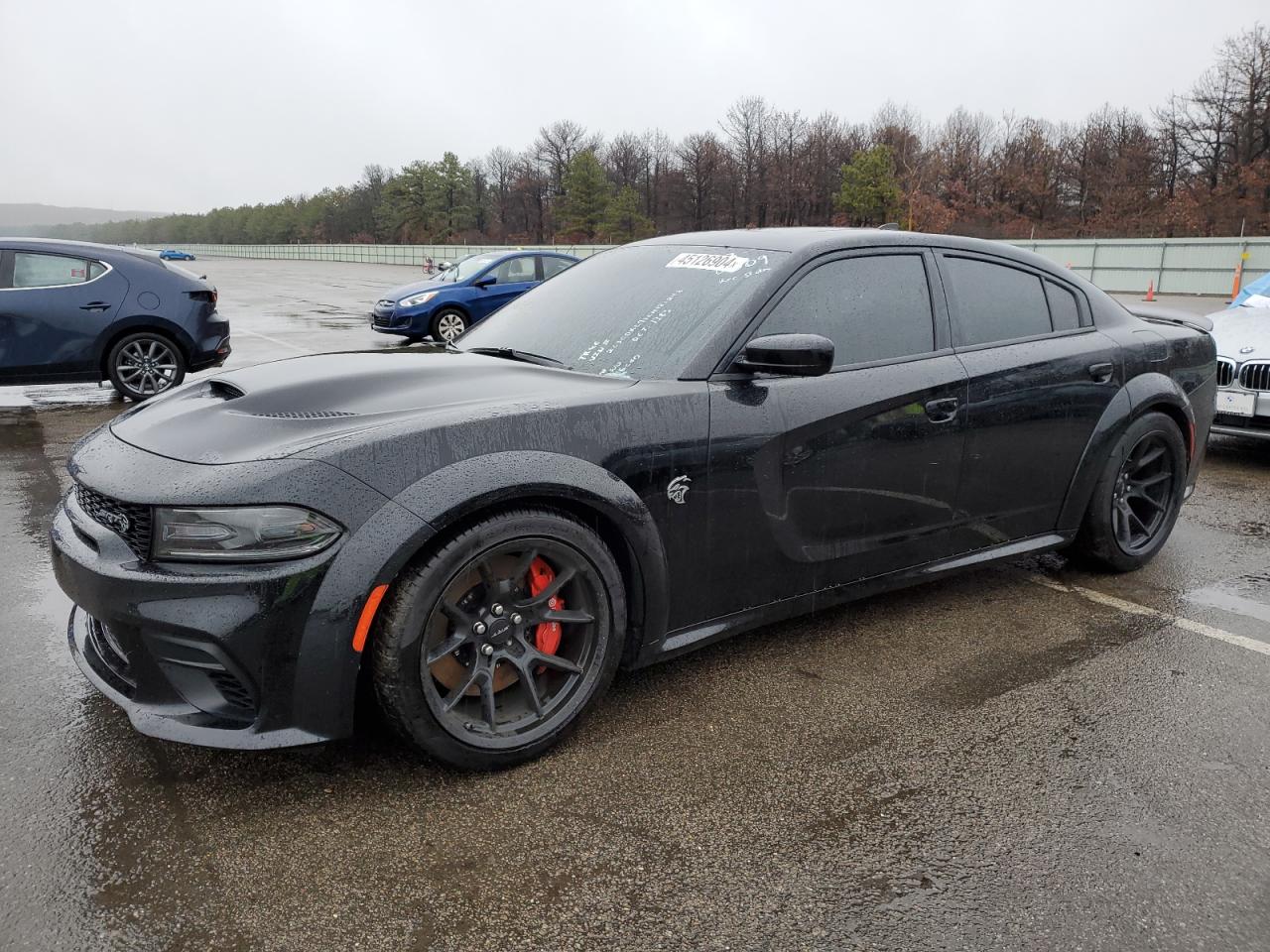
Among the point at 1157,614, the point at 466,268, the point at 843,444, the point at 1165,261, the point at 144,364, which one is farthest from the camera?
the point at 1165,261

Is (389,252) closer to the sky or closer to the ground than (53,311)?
closer to the sky

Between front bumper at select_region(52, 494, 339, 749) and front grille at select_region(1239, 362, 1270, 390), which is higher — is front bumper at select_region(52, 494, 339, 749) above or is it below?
below

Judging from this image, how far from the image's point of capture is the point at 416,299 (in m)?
14.2

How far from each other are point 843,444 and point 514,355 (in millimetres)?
1201

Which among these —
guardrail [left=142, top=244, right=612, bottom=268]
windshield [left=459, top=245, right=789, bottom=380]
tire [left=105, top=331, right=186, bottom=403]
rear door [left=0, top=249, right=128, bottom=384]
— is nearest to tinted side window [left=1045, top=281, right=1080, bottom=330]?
windshield [left=459, top=245, right=789, bottom=380]

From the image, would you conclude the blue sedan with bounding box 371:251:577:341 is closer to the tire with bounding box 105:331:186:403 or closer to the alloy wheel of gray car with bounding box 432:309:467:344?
the alloy wheel of gray car with bounding box 432:309:467:344

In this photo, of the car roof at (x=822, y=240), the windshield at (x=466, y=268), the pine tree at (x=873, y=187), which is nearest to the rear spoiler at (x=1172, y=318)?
the car roof at (x=822, y=240)

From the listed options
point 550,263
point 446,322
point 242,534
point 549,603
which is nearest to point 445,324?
point 446,322

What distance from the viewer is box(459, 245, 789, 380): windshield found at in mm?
3160

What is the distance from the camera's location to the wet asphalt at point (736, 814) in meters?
2.09

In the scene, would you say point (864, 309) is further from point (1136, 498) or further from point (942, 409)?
point (1136, 498)

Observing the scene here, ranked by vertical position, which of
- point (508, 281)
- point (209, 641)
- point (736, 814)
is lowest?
point (736, 814)

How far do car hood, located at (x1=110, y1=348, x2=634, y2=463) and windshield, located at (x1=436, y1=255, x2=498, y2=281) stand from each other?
1216cm

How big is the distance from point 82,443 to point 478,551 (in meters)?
1.44
